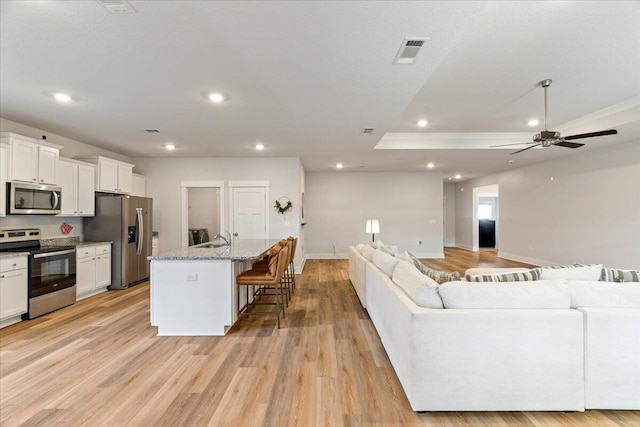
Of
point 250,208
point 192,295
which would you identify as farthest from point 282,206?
point 192,295

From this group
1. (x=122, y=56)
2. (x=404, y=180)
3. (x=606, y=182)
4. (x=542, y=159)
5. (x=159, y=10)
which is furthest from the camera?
(x=404, y=180)

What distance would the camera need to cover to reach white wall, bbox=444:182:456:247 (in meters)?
11.8

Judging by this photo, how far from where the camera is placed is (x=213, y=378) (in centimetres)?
247

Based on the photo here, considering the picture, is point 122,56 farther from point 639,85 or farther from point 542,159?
point 542,159

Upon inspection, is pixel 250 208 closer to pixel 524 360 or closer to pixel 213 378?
pixel 213 378

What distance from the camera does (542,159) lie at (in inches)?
277

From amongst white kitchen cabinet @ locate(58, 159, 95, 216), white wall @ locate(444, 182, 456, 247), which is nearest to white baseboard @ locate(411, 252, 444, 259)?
white wall @ locate(444, 182, 456, 247)

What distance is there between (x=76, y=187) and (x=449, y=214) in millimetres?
11455

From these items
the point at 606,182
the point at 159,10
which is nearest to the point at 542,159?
the point at 606,182

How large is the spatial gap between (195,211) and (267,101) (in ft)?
22.7

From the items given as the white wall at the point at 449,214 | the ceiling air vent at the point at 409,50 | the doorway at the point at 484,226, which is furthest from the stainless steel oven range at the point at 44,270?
the white wall at the point at 449,214

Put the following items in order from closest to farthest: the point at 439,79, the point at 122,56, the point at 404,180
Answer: the point at 122,56 < the point at 439,79 < the point at 404,180

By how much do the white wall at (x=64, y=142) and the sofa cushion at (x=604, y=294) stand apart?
6.48 m

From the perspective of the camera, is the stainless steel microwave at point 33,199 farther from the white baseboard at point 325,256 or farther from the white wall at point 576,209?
the white wall at point 576,209
